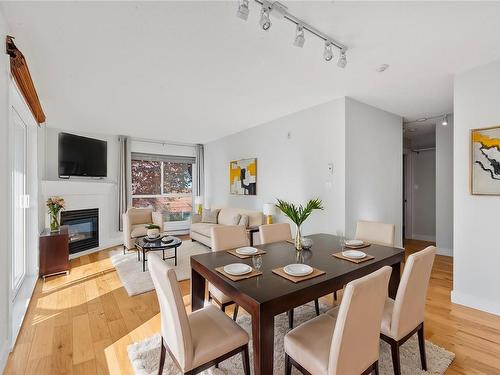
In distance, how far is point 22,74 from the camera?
2.36 metres

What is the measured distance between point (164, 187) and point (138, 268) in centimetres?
318

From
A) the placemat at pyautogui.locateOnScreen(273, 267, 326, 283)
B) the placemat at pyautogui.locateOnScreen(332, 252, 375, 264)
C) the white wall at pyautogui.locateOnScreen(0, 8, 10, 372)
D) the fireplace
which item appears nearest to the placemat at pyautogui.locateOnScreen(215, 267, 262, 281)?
the placemat at pyautogui.locateOnScreen(273, 267, 326, 283)

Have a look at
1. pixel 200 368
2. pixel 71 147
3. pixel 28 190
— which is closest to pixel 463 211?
pixel 200 368

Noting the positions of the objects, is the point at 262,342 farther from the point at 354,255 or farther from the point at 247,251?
the point at 354,255

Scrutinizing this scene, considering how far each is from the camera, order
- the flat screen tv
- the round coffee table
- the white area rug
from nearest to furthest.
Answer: the white area rug → the round coffee table → the flat screen tv

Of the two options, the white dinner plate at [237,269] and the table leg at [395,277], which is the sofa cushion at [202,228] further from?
the table leg at [395,277]

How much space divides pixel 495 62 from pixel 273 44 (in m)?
2.30

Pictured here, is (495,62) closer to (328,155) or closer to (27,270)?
(328,155)

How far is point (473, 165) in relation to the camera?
262cm

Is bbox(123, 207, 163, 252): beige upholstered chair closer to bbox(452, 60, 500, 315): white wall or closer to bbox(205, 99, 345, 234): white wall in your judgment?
bbox(205, 99, 345, 234): white wall

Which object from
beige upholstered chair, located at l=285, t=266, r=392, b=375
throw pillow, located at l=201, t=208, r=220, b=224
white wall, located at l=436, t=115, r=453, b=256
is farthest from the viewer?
throw pillow, located at l=201, t=208, r=220, b=224

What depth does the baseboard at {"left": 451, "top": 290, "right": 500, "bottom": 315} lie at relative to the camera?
2502mm

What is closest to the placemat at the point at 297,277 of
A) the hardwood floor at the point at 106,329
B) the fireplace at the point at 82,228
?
the hardwood floor at the point at 106,329

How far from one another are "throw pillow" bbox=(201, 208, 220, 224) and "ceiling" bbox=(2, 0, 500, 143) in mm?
2514
